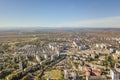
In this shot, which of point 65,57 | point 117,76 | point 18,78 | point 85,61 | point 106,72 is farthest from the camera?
point 65,57

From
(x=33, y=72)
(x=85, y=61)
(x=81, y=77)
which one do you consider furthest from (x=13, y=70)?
(x=85, y=61)

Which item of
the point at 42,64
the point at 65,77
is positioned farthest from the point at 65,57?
the point at 65,77

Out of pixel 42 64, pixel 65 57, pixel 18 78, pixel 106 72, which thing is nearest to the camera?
pixel 18 78

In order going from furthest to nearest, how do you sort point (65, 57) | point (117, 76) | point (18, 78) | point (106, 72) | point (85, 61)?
point (65, 57), point (85, 61), point (106, 72), point (18, 78), point (117, 76)

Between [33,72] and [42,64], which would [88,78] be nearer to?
[33,72]

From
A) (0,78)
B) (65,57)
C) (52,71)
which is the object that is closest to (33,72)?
(52,71)

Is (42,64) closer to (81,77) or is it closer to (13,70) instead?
(13,70)

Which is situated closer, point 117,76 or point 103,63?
point 117,76

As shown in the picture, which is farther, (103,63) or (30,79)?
(103,63)

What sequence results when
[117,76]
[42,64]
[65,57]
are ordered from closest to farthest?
[117,76], [42,64], [65,57]
